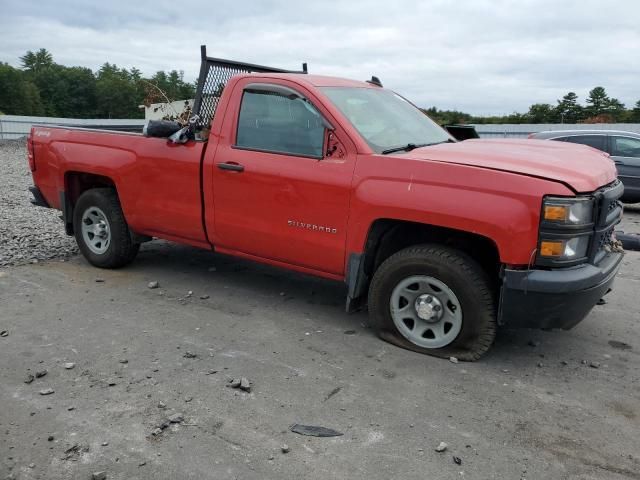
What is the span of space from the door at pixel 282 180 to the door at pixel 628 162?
855 cm

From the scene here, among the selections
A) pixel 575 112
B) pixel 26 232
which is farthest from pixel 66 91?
pixel 26 232

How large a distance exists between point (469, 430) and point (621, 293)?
337 centimetres

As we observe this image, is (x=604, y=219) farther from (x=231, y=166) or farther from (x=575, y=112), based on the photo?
(x=575, y=112)

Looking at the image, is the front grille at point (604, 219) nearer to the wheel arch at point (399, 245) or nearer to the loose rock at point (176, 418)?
the wheel arch at point (399, 245)

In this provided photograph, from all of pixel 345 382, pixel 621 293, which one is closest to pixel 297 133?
pixel 345 382

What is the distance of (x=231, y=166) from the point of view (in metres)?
4.78

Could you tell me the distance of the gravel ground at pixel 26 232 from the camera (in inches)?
263

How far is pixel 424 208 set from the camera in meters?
3.88

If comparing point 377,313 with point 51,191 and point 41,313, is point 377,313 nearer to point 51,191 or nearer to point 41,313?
point 41,313

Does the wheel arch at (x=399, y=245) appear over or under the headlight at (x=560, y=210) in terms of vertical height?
under

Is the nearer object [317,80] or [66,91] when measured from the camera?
[317,80]

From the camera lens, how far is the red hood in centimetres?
369

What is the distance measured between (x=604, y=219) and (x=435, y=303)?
1.24 m

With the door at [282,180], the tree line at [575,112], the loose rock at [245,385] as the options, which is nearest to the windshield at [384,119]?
the door at [282,180]
